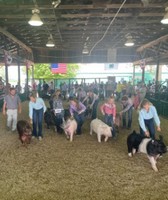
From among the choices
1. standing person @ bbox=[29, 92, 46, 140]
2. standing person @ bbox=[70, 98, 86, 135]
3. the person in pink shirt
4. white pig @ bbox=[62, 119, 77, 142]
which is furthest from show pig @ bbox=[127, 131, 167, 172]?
standing person @ bbox=[29, 92, 46, 140]

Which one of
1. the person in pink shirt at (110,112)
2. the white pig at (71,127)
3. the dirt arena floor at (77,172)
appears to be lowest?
the dirt arena floor at (77,172)

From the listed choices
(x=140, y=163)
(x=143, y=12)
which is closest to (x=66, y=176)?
(x=140, y=163)

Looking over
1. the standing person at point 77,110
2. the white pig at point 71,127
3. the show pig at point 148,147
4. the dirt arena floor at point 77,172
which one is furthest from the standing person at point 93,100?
the show pig at point 148,147

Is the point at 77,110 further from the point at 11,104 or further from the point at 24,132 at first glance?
the point at 11,104

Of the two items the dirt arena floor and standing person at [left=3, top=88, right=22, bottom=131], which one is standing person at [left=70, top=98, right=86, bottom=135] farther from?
standing person at [left=3, top=88, right=22, bottom=131]

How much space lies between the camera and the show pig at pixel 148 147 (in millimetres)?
5504

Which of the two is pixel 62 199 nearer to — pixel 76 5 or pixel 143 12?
pixel 76 5

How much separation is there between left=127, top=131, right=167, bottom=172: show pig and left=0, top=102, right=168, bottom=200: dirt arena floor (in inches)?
8.8

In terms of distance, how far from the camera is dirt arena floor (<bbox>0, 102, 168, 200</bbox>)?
183 inches

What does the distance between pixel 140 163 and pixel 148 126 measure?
112cm

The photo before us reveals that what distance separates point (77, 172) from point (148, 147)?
1.68m

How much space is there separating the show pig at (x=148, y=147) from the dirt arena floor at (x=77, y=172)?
224 millimetres

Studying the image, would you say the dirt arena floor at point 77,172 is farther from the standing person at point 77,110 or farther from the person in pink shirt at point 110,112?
the standing person at point 77,110

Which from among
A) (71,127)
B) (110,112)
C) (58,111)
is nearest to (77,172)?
(71,127)
